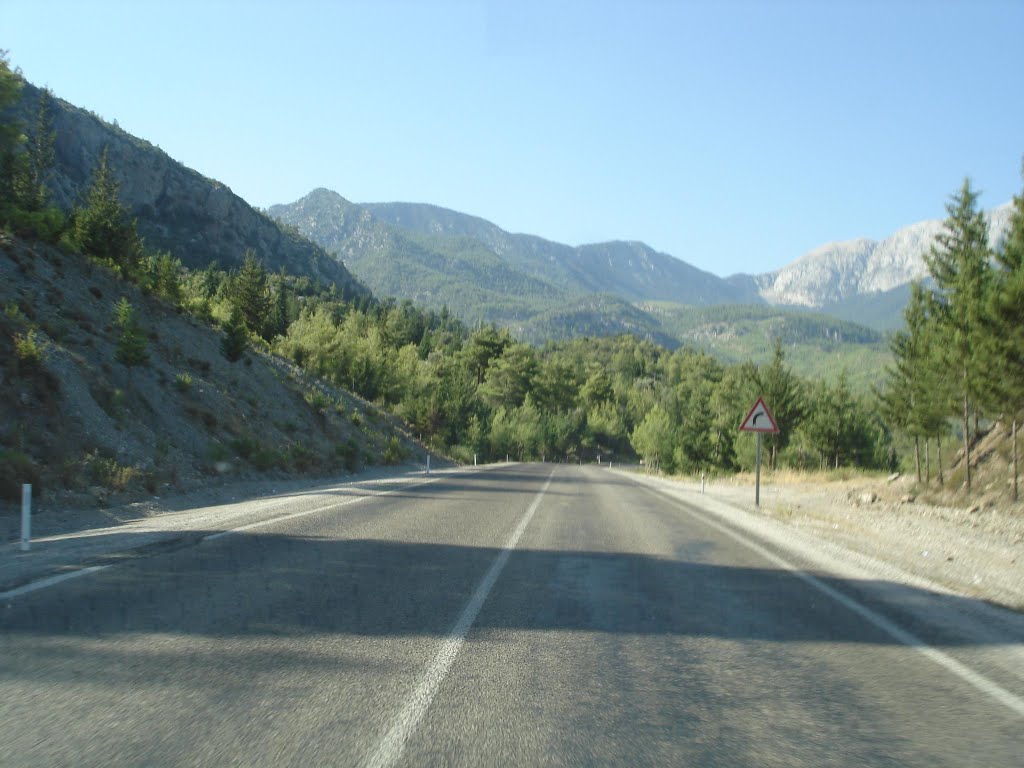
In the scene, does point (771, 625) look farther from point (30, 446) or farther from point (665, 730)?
point (30, 446)

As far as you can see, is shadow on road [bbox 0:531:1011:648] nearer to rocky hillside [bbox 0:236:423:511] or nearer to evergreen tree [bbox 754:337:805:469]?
rocky hillside [bbox 0:236:423:511]

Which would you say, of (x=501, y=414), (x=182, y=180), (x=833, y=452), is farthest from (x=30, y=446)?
(x=182, y=180)

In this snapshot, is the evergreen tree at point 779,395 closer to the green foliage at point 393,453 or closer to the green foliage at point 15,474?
the green foliage at point 393,453

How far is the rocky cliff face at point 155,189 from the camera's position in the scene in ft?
513

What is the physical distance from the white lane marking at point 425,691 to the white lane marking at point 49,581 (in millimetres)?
3940

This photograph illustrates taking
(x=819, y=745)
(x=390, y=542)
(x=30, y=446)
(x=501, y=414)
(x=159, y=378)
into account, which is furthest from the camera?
(x=501, y=414)

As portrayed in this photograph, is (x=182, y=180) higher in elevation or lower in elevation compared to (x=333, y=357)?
higher

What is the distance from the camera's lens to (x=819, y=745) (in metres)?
4.39

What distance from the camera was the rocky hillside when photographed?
16.3 metres

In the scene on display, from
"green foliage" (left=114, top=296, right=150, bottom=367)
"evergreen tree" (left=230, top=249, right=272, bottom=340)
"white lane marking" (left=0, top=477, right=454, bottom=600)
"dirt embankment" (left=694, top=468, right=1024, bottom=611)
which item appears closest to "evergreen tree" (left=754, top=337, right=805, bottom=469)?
"dirt embankment" (left=694, top=468, right=1024, bottom=611)

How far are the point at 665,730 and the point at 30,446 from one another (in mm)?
15319

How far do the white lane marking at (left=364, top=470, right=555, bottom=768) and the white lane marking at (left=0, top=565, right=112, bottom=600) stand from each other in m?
3.94

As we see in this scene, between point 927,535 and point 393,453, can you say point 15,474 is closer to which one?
point 927,535

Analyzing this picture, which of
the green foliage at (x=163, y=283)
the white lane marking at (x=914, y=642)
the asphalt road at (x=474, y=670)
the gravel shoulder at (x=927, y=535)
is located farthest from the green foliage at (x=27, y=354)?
the gravel shoulder at (x=927, y=535)
